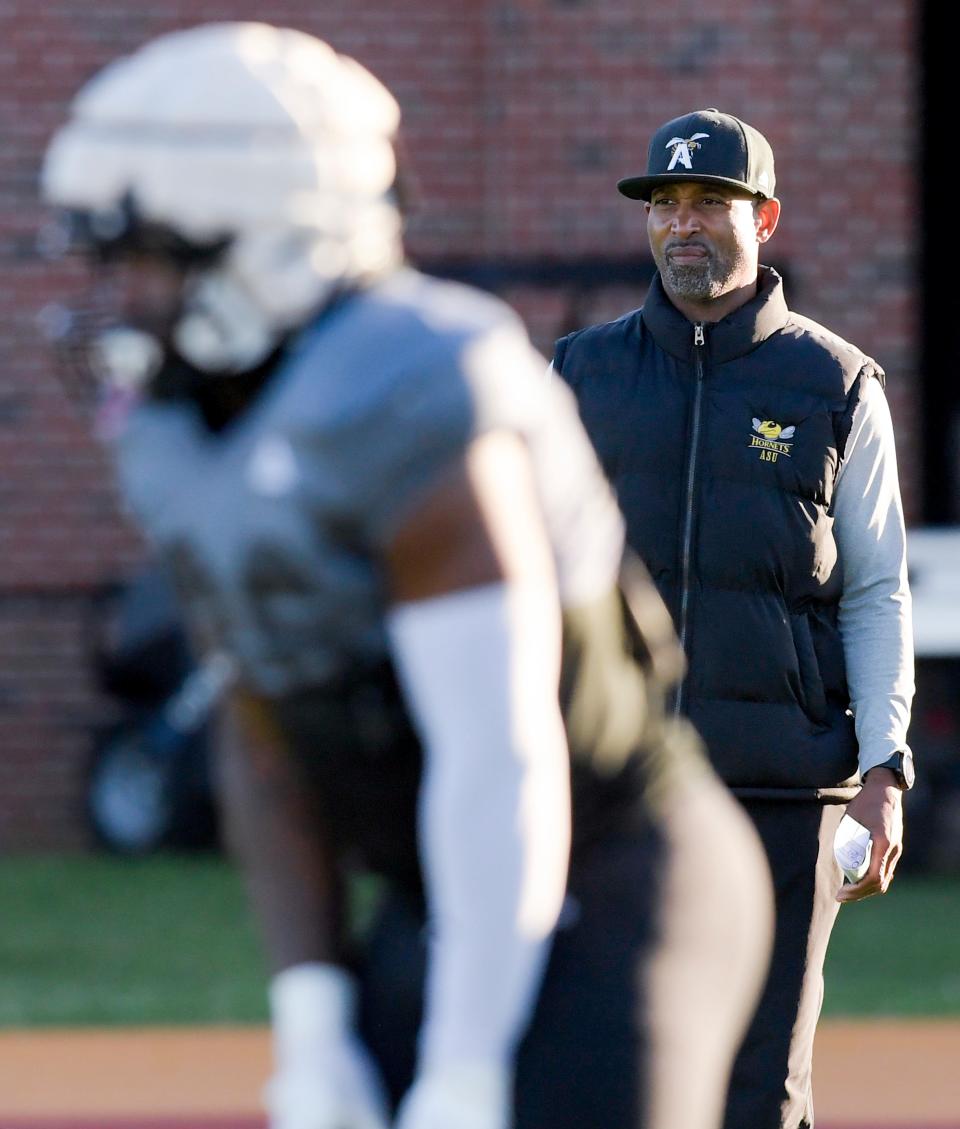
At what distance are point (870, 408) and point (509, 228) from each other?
232 inches

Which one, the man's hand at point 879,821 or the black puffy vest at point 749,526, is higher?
the black puffy vest at point 749,526

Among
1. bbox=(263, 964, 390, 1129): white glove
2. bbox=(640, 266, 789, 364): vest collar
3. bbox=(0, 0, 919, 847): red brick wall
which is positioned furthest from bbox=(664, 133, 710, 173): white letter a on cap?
bbox=(0, 0, 919, 847): red brick wall

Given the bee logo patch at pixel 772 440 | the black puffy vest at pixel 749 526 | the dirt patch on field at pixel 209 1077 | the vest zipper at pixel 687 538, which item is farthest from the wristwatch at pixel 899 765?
the dirt patch on field at pixel 209 1077

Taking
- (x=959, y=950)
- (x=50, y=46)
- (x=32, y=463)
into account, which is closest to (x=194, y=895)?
(x=32, y=463)

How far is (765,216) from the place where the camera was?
3959 mm

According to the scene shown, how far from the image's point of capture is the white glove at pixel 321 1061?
77.7 inches

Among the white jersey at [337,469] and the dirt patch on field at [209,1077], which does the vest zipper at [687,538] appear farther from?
the dirt patch on field at [209,1077]

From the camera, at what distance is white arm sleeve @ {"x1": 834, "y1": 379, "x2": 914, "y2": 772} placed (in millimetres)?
3643

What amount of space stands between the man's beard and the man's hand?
84 centimetres

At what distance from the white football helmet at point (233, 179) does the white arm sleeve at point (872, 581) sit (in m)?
1.84

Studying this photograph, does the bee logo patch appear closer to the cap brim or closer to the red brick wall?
the cap brim

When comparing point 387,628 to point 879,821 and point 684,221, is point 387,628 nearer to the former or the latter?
point 879,821

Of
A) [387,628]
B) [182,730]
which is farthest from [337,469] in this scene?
[182,730]

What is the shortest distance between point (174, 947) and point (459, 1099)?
233 inches
